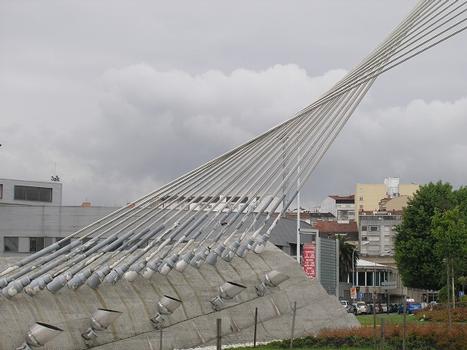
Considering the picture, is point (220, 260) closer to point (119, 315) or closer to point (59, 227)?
point (119, 315)

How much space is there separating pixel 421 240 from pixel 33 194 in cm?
2653

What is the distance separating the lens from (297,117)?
24.5 m

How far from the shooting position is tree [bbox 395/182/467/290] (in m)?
55.6

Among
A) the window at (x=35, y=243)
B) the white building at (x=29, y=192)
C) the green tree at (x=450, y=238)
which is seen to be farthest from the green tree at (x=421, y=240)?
the white building at (x=29, y=192)

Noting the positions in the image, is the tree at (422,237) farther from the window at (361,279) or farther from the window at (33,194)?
the window at (361,279)

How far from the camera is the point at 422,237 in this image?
186 feet

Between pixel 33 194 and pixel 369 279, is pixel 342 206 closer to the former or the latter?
pixel 369 279

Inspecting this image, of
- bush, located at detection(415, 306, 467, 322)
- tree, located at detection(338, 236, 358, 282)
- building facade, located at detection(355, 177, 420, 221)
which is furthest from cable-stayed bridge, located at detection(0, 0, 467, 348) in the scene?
building facade, located at detection(355, 177, 420, 221)

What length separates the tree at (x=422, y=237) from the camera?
55594mm

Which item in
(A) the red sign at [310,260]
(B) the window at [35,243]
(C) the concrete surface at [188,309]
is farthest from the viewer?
(B) the window at [35,243]

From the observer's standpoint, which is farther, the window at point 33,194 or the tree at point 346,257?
the tree at point 346,257

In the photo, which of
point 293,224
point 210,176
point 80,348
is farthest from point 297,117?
point 293,224

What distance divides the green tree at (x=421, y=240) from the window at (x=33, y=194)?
960 inches

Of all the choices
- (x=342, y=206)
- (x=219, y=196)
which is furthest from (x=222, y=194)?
(x=342, y=206)
